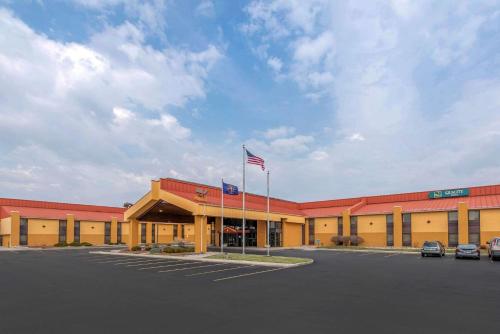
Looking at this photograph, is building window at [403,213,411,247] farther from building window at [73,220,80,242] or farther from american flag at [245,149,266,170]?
building window at [73,220,80,242]

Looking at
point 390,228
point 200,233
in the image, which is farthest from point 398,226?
point 200,233

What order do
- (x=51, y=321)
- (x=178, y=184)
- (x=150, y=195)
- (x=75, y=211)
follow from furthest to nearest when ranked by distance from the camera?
1. (x=75, y=211)
2. (x=178, y=184)
3. (x=150, y=195)
4. (x=51, y=321)

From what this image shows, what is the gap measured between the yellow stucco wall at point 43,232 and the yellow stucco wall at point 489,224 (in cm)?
6541

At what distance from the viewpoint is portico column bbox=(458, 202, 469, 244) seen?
155 ft

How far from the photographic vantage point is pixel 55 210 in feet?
226

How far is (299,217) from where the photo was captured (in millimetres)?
60406

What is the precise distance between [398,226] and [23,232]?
193ft

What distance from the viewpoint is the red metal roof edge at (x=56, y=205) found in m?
63.7

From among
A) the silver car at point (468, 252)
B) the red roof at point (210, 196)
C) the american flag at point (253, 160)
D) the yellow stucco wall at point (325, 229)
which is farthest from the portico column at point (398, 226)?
the american flag at point (253, 160)

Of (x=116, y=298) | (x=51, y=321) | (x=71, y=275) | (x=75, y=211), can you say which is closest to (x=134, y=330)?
(x=51, y=321)

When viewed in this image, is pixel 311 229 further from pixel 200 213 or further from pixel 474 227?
pixel 200 213

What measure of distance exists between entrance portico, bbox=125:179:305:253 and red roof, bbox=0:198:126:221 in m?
23.9

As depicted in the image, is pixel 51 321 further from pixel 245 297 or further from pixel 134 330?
pixel 245 297

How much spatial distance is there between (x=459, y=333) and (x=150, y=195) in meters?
39.4
